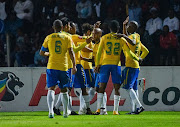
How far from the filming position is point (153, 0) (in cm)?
1964

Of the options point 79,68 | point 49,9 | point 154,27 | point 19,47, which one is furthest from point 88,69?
point 49,9

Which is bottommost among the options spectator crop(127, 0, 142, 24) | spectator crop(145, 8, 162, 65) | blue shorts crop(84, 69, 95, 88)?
blue shorts crop(84, 69, 95, 88)

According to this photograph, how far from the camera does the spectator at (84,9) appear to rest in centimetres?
1977

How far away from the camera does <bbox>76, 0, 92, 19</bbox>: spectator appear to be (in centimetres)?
1977

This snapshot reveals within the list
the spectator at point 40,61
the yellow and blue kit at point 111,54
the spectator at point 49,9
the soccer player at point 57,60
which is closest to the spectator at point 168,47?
the spectator at point 40,61

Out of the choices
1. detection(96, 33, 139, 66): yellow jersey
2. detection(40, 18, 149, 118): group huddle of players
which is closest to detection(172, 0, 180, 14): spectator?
detection(40, 18, 149, 118): group huddle of players

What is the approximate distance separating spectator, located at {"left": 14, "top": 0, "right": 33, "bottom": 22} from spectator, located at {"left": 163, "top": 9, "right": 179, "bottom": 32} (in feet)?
15.2

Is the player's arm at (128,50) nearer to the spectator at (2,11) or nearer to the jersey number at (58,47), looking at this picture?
the jersey number at (58,47)

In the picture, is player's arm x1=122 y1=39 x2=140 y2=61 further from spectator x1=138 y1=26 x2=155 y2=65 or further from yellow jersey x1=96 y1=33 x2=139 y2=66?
spectator x1=138 y1=26 x2=155 y2=65

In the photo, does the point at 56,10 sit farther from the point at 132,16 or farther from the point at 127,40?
the point at 127,40

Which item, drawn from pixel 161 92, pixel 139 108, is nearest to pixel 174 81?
pixel 161 92

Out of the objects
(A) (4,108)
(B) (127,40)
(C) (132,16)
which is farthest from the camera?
(C) (132,16)

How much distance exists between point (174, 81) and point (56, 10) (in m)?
5.71

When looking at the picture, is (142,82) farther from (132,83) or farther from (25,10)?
(25,10)
